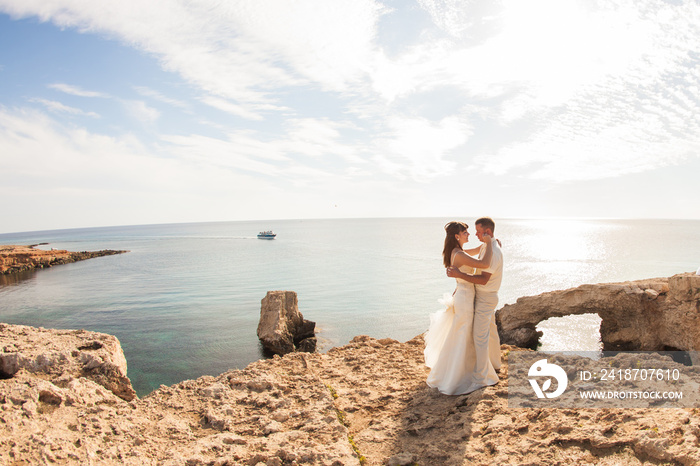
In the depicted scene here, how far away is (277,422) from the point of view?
499 centimetres

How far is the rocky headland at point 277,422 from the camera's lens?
3693 mm

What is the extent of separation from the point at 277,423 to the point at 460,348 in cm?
280

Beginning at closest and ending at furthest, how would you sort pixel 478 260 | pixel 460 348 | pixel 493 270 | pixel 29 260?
pixel 478 260
pixel 493 270
pixel 460 348
pixel 29 260

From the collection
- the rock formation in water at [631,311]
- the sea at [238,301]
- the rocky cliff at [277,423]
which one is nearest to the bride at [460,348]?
the rocky cliff at [277,423]

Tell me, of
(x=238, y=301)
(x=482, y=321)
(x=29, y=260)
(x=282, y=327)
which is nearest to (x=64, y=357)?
(x=482, y=321)

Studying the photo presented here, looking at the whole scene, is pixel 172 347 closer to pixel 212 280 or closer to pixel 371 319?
pixel 371 319

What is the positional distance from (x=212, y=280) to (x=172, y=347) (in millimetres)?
20975

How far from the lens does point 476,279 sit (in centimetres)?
548

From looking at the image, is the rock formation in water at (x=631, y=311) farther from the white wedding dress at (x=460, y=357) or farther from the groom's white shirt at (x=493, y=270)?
the white wedding dress at (x=460, y=357)

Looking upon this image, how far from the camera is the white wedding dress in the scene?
5.63 metres

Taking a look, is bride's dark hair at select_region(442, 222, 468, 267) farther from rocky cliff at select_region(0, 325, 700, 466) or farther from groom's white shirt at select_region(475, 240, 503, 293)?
rocky cliff at select_region(0, 325, 700, 466)

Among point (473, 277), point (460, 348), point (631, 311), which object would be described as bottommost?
point (631, 311)

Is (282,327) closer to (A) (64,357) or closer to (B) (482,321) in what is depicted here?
(A) (64,357)

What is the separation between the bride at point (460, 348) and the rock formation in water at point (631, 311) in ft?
24.0
